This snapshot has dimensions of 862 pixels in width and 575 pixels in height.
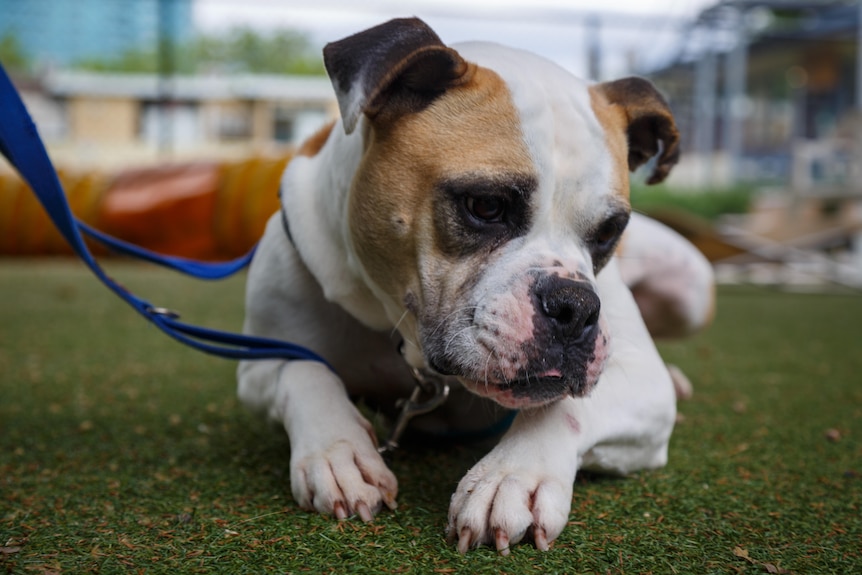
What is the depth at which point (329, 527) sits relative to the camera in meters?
1.46

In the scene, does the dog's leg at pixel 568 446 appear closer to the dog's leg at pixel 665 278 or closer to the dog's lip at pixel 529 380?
the dog's lip at pixel 529 380

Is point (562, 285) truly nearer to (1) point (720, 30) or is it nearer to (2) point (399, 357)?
(2) point (399, 357)

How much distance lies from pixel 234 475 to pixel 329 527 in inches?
16.8

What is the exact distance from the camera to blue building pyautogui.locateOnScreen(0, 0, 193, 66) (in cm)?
996

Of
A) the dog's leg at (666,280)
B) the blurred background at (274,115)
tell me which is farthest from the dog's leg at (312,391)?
the blurred background at (274,115)

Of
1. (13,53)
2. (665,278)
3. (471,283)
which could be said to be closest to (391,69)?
(471,283)

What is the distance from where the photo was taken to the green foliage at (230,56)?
10031mm

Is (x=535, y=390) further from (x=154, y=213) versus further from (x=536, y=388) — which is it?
(x=154, y=213)

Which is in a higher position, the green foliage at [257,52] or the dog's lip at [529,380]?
the dog's lip at [529,380]

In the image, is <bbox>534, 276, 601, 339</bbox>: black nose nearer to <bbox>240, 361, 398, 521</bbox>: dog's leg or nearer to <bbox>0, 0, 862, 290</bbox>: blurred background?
<bbox>240, 361, 398, 521</bbox>: dog's leg

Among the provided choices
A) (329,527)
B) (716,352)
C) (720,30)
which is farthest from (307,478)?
(720,30)

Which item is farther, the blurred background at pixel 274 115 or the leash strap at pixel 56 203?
the blurred background at pixel 274 115

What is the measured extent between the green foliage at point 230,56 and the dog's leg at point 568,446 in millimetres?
7585

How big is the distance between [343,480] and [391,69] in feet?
2.55
